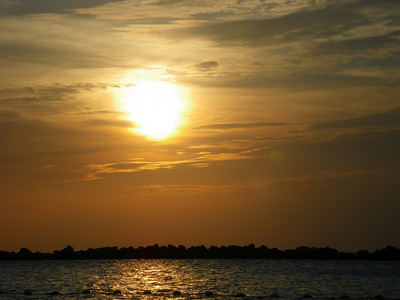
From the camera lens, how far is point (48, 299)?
222 feet

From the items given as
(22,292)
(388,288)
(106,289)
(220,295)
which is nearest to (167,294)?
(220,295)

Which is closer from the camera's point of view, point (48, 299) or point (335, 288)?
point (48, 299)

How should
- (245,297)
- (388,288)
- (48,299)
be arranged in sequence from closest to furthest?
(48,299)
(245,297)
(388,288)

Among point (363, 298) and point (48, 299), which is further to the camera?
point (363, 298)

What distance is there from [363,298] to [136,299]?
1055 inches

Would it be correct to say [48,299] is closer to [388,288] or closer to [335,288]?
[335,288]

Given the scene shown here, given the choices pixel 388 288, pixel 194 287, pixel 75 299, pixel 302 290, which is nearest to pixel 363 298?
pixel 302 290

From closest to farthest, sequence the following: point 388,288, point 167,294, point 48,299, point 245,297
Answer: point 48,299, point 245,297, point 167,294, point 388,288

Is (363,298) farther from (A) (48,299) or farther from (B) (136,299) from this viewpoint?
(A) (48,299)

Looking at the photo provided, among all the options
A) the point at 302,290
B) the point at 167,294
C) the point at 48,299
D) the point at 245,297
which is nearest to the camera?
the point at 48,299

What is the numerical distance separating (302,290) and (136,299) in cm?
2597

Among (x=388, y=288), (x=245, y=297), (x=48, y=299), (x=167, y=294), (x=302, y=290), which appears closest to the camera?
(x=48, y=299)

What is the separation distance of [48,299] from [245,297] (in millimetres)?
22312

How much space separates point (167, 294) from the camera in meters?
77.2
